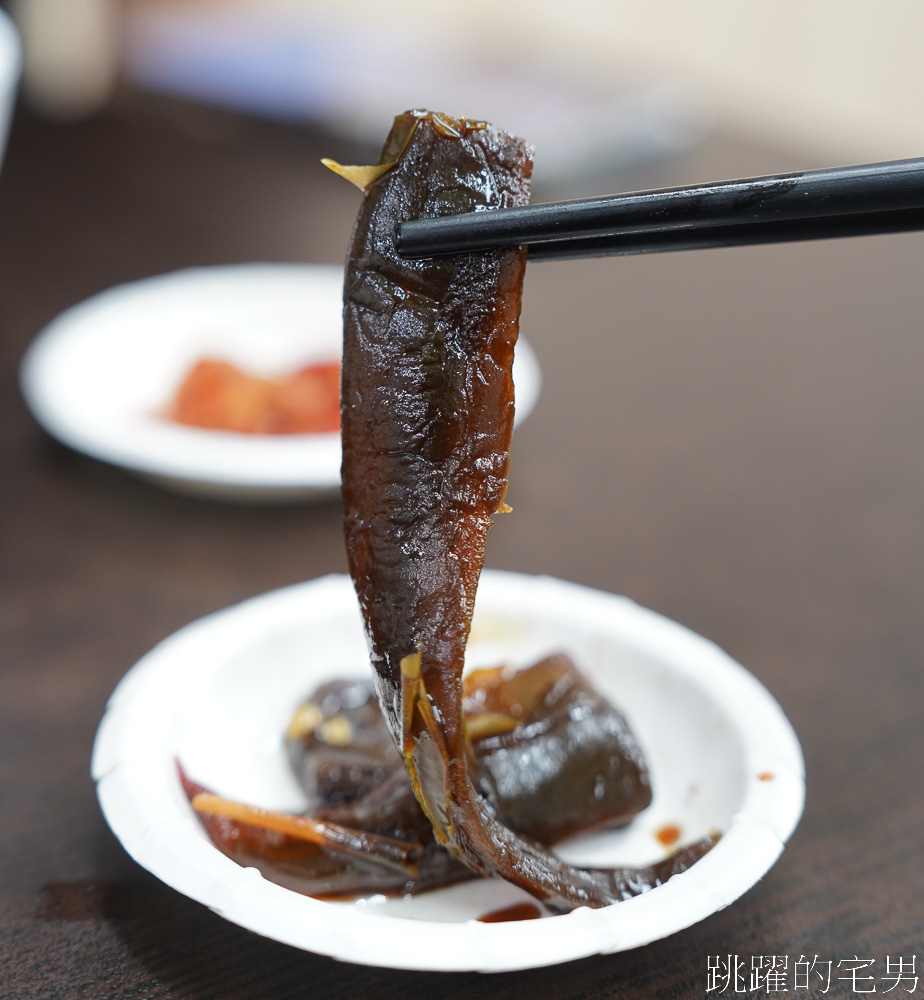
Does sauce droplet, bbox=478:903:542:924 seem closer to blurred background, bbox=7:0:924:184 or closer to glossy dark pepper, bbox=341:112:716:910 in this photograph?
glossy dark pepper, bbox=341:112:716:910

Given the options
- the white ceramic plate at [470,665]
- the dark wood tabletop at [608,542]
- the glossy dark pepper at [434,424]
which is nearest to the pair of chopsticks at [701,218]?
the glossy dark pepper at [434,424]

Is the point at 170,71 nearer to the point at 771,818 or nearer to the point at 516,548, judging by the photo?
the point at 516,548

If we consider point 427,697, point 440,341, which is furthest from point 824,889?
point 440,341

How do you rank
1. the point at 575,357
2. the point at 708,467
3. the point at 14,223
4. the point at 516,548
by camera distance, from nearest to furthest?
1. the point at 516,548
2. the point at 708,467
3. the point at 575,357
4. the point at 14,223

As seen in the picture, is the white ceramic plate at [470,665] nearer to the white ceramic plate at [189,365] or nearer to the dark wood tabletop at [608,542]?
the dark wood tabletop at [608,542]

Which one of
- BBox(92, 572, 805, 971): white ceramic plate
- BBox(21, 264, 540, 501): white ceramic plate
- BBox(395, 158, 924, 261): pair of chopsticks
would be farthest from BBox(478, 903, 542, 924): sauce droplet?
BBox(21, 264, 540, 501): white ceramic plate

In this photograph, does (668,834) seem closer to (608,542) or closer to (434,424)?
(434,424)
